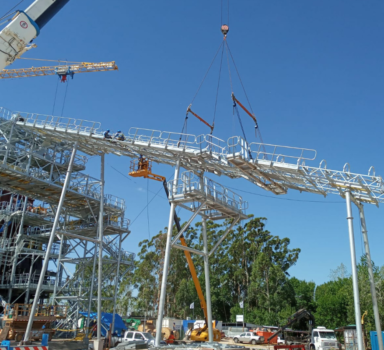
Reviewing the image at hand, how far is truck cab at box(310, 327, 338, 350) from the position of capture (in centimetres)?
3381

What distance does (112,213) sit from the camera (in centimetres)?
4466

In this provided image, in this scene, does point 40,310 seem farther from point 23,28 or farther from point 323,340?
point 23,28

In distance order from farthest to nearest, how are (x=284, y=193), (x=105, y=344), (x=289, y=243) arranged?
(x=289, y=243) < (x=105, y=344) < (x=284, y=193)

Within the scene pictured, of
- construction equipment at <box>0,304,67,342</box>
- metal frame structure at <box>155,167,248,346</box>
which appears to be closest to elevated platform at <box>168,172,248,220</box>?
metal frame structure at <box>155,167,248,346</box>

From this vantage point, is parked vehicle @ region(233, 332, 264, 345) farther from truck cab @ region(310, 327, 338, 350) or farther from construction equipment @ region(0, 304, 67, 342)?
construction equipment @ region(0, 304, 67, 342)

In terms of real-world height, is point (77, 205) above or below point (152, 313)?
above

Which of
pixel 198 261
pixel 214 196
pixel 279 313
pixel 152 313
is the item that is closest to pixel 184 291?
pixel 198 261

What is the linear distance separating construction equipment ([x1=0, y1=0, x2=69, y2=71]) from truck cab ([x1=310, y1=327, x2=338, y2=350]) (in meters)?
33.0

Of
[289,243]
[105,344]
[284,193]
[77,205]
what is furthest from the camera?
[289,243]

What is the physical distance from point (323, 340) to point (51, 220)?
114 ft

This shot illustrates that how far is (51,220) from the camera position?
49875 mm

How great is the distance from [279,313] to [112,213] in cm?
3098

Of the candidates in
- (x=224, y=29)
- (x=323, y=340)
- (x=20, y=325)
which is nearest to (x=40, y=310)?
(x=20, y=325)

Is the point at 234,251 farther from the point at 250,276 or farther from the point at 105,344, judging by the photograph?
the point at 105,344
